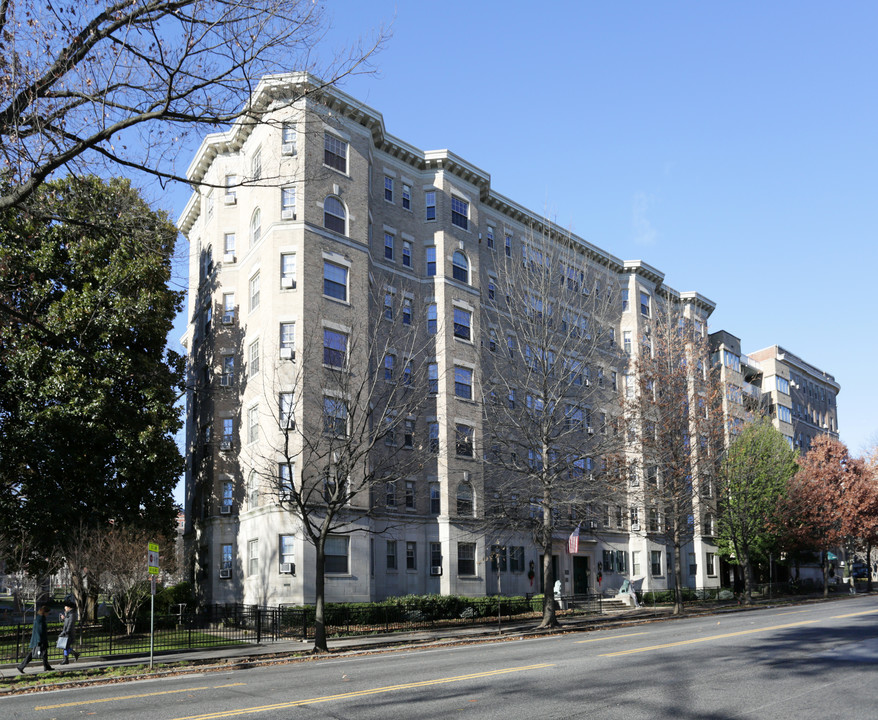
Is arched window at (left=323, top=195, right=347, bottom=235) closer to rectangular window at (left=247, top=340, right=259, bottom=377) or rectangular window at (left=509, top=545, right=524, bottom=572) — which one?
rectangular window at (left=247, top=340, right=259, bottom=377)

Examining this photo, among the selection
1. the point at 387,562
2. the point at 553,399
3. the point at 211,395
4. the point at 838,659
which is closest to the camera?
the point at 838,659

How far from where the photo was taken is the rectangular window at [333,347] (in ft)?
112

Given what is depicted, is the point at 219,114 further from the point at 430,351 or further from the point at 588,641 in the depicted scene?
the point at 430,351

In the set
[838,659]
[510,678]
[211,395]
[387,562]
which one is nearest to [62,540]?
[211,395]

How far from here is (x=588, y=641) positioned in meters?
21.7

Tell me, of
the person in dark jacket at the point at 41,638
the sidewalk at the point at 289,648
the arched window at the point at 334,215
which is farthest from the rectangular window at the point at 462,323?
the person in dark jacket at the point at 41,638

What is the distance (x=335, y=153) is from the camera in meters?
36.7

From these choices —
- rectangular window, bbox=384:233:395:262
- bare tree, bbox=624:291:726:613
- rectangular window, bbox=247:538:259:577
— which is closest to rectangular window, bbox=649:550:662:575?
bare tree, bbox=624:291:726:613

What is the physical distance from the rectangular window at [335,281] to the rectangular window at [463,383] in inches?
324

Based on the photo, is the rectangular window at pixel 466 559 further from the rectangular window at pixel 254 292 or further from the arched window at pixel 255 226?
the arched window at pixel 255 226

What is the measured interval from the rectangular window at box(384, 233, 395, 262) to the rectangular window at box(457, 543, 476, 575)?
15.1 m

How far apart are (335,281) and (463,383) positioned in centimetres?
952

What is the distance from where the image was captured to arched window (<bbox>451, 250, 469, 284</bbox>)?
139 ft

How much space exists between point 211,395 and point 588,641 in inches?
971
